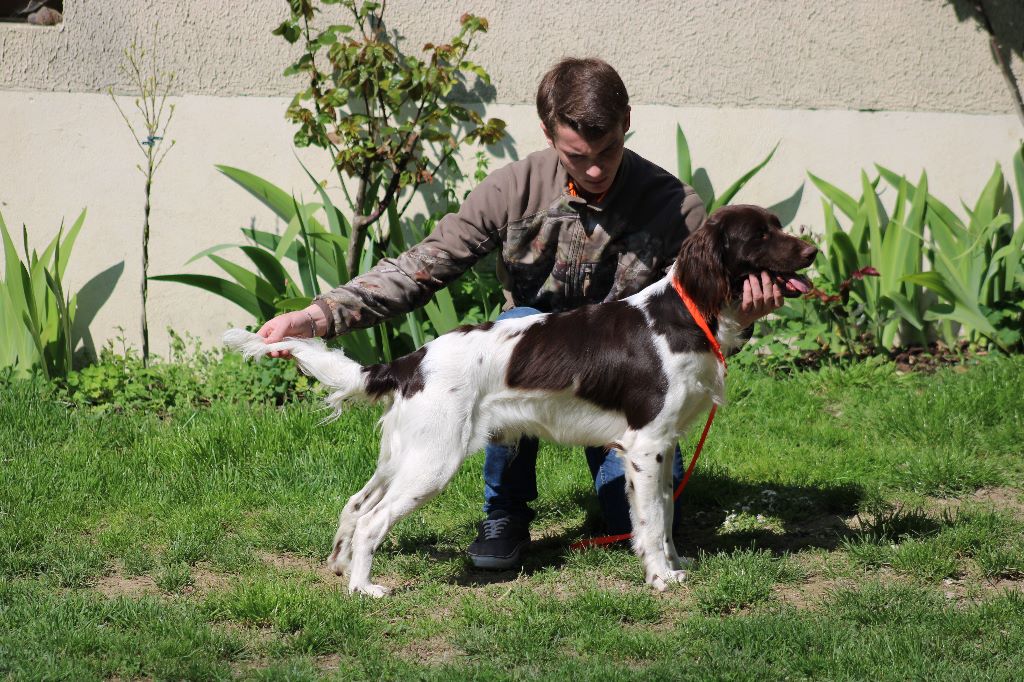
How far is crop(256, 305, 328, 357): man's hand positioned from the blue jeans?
2.26ft

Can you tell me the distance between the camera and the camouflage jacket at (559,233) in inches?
144

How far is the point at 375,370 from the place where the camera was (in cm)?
337

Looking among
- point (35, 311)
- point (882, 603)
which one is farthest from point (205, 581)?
point (35, 311)

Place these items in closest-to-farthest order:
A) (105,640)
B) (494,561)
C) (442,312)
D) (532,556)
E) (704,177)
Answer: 1. (105,640)
2. (494,561)
3. (532,556)
4. (442,312)
5. (704,177)

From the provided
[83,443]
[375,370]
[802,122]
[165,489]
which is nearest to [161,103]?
[83,443]

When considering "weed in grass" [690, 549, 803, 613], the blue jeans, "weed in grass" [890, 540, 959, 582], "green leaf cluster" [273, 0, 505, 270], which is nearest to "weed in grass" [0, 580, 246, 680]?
the blue jeans

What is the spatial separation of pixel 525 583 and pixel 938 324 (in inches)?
146

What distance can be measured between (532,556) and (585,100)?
163cm

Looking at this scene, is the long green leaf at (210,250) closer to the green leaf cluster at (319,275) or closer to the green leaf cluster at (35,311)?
the green leaf cluster at (319,275)

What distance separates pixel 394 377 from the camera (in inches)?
132

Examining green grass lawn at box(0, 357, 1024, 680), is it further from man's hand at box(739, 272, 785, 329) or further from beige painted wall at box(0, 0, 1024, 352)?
beige painted wall at box(0, 0, 1024, 352)

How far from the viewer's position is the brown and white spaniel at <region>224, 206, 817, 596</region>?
3.29 metres

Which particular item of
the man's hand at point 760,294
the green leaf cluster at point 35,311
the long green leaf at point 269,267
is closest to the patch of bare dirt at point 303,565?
the man's hand at point 760,294

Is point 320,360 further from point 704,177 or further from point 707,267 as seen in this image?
point 704,177
